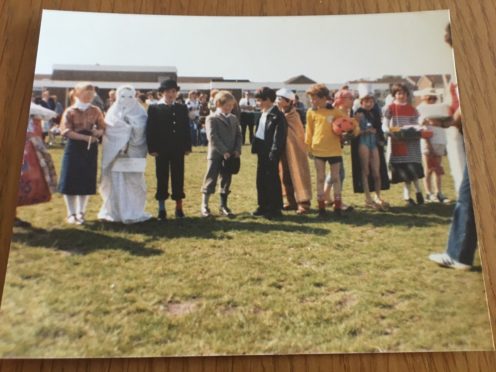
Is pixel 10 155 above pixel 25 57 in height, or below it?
below

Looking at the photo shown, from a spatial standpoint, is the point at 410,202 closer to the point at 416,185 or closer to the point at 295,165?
the point at 416,185

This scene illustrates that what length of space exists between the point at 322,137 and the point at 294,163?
19 centimetres

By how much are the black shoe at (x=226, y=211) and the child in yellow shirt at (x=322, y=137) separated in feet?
1.41

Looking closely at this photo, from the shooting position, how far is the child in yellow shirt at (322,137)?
6.92 ft

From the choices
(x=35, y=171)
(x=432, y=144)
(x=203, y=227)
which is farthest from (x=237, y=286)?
(x=432, y=144)

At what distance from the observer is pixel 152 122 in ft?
6.89

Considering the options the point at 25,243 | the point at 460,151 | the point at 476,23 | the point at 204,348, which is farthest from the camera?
the point at 476,23

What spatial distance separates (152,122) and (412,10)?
140cm

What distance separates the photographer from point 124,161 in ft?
6.74

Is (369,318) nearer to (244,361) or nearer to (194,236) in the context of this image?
(244,361)

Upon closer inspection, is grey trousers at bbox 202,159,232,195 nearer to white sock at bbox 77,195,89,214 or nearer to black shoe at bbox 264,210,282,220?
black shoe at bbox 264,210,282,220

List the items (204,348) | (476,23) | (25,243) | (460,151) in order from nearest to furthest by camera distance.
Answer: (204,348) < (25,243) < (460,151) < (476,23)

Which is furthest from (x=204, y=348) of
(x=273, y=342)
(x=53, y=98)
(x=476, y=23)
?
(x=476, y=23)

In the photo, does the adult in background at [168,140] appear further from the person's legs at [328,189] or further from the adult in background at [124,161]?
the person's legs at [328,189]
